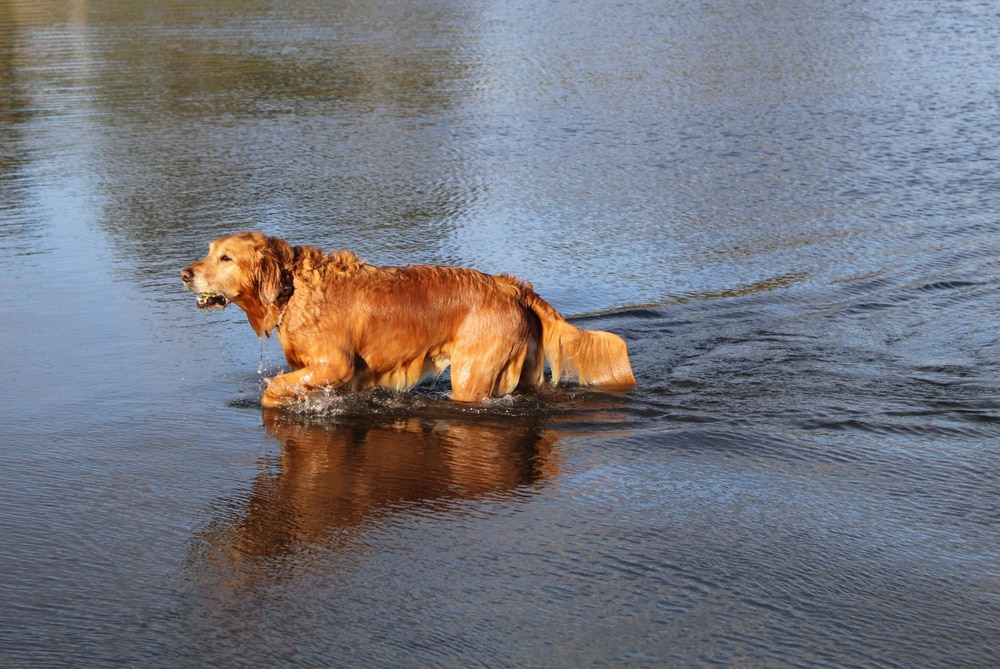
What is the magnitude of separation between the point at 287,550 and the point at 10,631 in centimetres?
126

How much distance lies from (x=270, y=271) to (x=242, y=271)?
177 mm

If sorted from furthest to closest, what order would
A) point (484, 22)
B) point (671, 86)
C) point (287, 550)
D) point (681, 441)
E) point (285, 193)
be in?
point (484, 22), point (671, 86), point (285, 193), point (681, 441), point (287, 550)

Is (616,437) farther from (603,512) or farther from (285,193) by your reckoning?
(285,193)

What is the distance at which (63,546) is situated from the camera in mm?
5660

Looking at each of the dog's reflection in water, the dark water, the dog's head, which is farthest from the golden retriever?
the dog's reflection in water

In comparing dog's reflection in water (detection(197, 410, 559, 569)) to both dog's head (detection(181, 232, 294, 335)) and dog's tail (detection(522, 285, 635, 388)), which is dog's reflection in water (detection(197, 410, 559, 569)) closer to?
dog's tail (detection(522, 285, 635, 388))

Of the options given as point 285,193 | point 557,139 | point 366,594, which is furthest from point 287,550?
point 557,139

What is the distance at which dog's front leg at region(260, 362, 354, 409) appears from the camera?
7566 millimetres

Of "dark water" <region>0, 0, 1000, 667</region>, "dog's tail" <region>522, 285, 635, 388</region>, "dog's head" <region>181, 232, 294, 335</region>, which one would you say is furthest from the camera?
"dog's tail" <region>522, 285, 635, 388</region>

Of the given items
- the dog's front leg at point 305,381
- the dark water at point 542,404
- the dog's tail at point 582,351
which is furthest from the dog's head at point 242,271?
the dog's tail at point 582,351

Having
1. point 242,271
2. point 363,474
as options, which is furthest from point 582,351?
point 242,271

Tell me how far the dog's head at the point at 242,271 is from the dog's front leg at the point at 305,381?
0.49 meters

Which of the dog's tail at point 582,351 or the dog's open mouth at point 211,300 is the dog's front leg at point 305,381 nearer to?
the dog's open mouth at point 211,300

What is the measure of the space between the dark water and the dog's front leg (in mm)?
131
